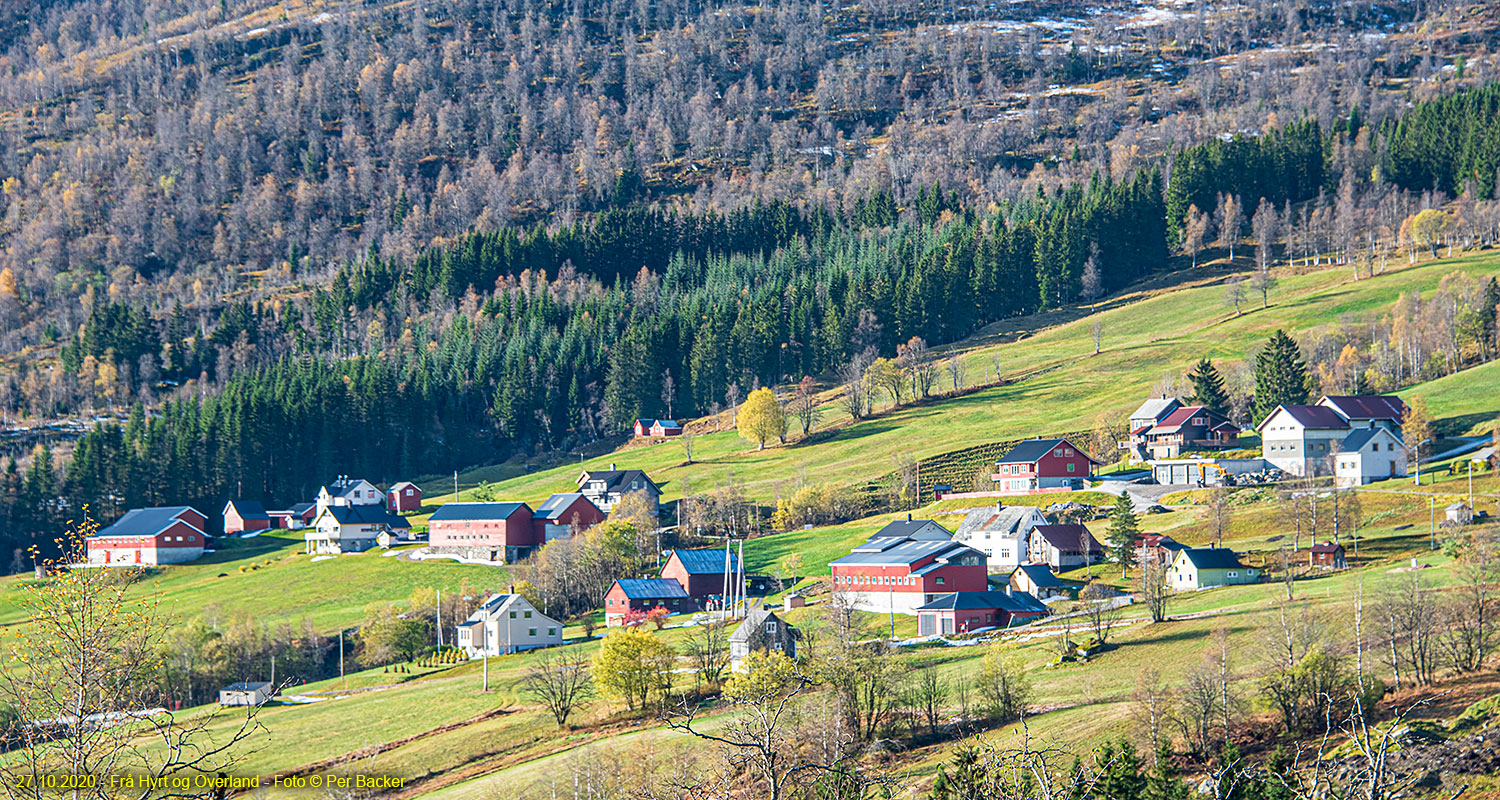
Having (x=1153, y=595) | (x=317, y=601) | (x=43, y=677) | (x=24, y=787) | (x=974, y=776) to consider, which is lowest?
(x=317, y=601)

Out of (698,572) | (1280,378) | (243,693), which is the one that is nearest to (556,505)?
(698,572)

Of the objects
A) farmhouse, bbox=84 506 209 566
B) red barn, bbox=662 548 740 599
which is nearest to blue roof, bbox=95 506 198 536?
farmhouse, bbox=84 506 209 566

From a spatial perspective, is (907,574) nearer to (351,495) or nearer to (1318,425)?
(1318,425)

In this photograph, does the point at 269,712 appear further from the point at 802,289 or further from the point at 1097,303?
the point at 1097,303

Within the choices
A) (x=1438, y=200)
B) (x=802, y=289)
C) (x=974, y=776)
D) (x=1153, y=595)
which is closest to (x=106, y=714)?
(x=974, y=776)

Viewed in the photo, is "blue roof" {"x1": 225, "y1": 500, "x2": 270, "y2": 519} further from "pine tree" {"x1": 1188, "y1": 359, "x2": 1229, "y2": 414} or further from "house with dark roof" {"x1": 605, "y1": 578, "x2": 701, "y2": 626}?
"pine tree" {"x1": 1188, "y1": 359, "x2": 1229, "y2": 414}

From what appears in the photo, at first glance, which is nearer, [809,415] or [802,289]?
[809,415]
